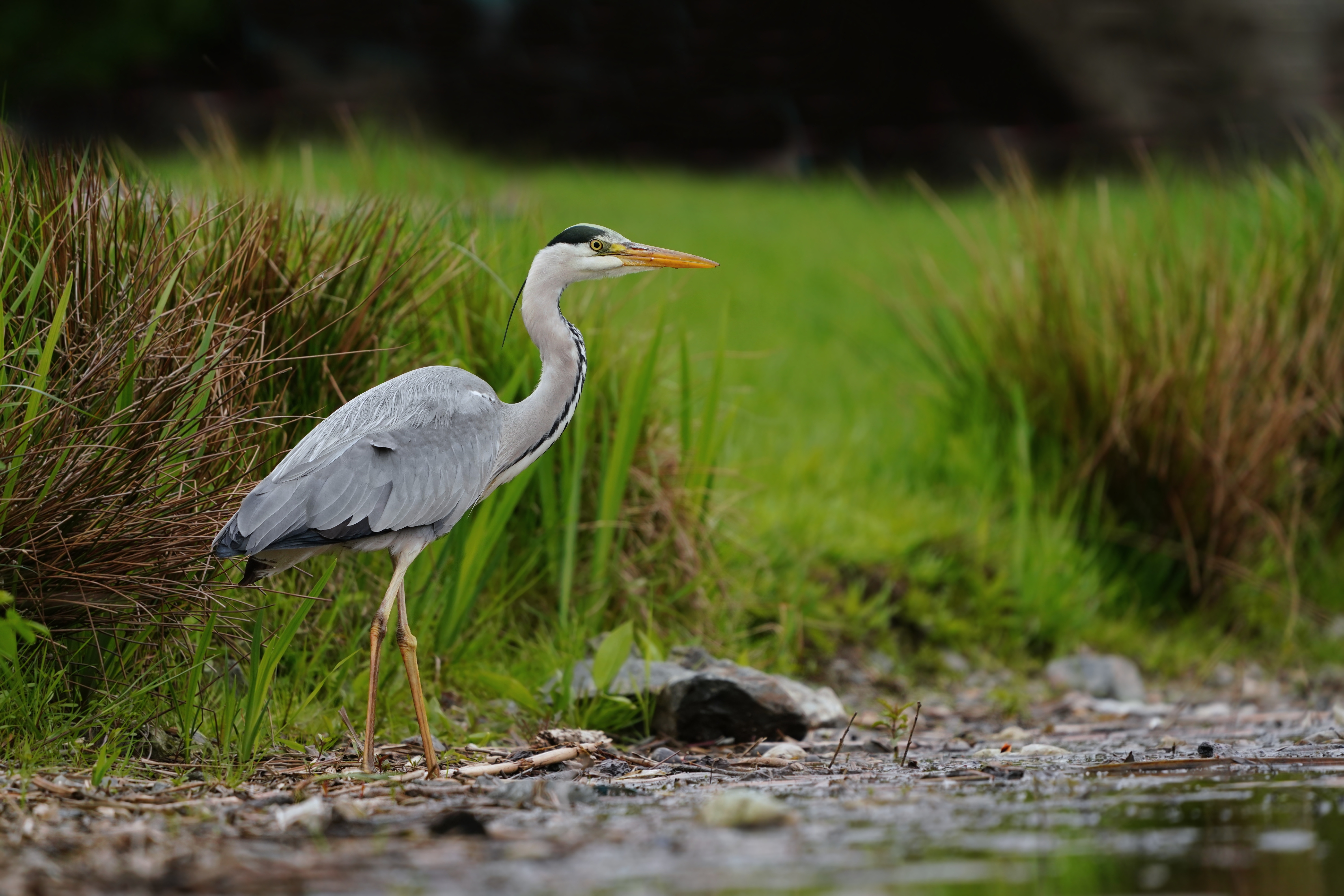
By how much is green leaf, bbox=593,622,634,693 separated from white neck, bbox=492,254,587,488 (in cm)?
63

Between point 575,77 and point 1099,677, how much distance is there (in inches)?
545

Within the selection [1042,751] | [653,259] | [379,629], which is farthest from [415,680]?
[1042,751]

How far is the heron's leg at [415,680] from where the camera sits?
162 inches

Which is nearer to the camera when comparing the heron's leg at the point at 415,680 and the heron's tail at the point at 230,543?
the heron's tail at the point at 230,543

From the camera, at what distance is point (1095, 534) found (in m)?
7.08

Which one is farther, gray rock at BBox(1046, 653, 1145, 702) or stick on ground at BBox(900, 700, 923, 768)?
gray rock at BBox(1046, 653, 1145, 702)

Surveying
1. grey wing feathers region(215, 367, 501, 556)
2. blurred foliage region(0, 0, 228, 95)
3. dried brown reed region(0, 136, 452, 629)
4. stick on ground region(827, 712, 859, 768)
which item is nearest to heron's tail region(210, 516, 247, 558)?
grey wing feathers region(215, 367, 501, 556)

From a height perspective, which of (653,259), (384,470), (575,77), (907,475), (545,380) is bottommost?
(907,475)

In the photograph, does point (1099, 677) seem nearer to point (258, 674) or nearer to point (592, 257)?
point (592, 257)

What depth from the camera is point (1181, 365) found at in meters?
6.66

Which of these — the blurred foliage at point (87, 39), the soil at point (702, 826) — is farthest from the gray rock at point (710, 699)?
the blurred foliage at point (87, 39)

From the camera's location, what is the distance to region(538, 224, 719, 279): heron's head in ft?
15.7

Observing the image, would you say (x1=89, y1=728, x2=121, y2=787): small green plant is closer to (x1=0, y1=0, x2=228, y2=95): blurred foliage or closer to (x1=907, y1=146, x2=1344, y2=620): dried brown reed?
(x1=907, y1=146, x2=1344, y2=620): dried brown reed

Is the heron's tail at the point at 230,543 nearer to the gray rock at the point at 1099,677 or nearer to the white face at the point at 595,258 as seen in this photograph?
the white face at the point at 595,258
